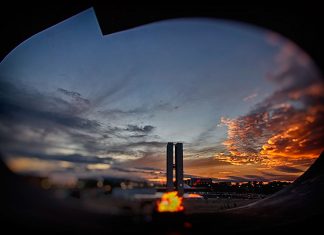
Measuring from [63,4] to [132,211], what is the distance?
39.3ft

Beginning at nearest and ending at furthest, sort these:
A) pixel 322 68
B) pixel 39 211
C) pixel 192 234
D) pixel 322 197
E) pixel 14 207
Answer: pixel 192 234 < pixel 39 211 < pixel 14 207 < pixel 322 197 < pixel 322 68

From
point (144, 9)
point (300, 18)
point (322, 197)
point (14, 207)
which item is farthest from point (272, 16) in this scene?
point (14, 207)

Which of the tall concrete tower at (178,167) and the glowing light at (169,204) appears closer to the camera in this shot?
the glowing light at (169,204)

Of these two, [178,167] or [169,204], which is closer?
[169,204]

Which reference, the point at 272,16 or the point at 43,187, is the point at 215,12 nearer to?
the point at 272,16

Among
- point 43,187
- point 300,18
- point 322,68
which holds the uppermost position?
point 300,18

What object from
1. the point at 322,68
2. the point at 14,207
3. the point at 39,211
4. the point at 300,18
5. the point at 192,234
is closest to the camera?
the point at 192,234

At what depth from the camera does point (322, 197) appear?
688 inches

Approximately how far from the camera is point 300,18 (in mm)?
15656

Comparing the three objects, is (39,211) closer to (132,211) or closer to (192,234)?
(132,211)

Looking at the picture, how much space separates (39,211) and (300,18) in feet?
58.5

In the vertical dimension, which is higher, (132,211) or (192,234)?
(132,211)

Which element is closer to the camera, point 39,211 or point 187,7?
point 39,211

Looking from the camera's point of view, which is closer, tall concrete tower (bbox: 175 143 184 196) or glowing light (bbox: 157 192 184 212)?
glowing light (bbox: 157 192 184 212)
